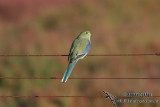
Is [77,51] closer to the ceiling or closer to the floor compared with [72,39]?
closer to the floor

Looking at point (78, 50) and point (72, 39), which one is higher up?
point (72, 39)

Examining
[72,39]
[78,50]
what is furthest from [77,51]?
[72,39]

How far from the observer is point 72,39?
65.5 feet

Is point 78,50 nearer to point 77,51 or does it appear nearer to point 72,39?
point 77,51

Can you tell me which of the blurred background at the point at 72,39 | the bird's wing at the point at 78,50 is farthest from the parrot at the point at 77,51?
the blurred background at the point at 72,39

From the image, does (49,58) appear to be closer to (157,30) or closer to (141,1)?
(157,30)

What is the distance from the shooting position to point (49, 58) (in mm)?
15633

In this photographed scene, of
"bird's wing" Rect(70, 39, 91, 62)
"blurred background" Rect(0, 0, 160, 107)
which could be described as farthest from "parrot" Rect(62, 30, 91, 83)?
"blurred background" Rect(0, 0, 160, 107)

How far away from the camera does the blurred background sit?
13485 millimetres

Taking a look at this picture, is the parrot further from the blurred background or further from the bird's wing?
the blurred background

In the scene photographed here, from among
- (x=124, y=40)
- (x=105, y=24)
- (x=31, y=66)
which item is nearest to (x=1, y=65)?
(x=31, y=66)

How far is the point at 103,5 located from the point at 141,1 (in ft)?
5.75

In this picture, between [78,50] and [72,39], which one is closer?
[78,50]

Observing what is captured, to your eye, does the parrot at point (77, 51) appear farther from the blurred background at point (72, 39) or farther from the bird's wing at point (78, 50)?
the blurred background at point (72, 39)
